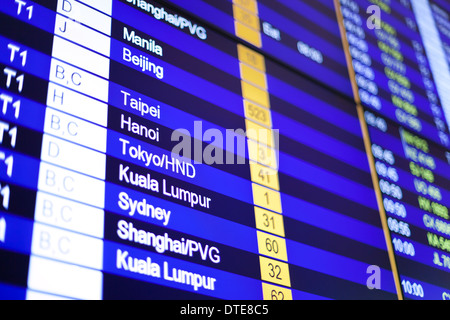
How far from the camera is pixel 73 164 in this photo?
74.9 inches

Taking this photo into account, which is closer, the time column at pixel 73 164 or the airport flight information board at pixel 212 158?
the time column at pixel 73 164

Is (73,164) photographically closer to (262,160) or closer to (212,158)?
(212,158)

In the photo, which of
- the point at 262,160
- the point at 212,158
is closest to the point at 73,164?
the point at 212,158

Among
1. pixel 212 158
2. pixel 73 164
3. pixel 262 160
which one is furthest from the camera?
pixel 262 160

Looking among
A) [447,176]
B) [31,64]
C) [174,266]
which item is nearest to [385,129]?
[447,176]

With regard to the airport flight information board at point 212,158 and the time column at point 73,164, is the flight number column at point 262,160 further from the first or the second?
the time column at point 73,164

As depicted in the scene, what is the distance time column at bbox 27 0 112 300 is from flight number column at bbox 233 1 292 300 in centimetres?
68

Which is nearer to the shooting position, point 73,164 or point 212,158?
point 73,164

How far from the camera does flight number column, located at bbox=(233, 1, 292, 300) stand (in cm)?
225

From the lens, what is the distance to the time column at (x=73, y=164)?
68.1 inches

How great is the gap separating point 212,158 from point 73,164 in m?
0.61

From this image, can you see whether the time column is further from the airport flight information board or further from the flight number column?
the flight number column

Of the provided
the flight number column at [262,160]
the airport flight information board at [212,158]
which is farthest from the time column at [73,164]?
the flight number column at [262,160]
